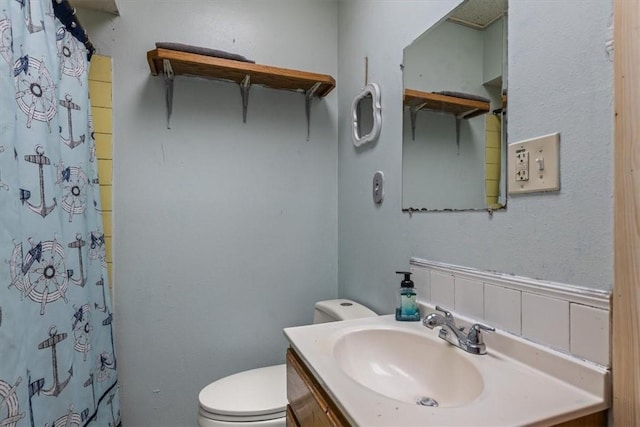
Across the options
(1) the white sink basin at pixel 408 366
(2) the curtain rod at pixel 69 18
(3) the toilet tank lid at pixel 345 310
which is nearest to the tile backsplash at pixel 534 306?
(1) the white sink basin at pixel 408 366

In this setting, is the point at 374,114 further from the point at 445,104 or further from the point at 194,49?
the point at 194,49

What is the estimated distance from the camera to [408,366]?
36.8 inches

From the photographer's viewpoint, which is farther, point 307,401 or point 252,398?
point 252,398

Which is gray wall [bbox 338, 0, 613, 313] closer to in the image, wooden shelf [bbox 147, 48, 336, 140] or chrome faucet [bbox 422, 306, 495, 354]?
chrome faucet [bbox 422, 306, 495, 354]

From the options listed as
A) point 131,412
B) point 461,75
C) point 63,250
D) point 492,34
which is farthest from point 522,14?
point 131,412

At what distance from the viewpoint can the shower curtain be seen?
32.9 inches

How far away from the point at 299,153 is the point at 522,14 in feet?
3.83

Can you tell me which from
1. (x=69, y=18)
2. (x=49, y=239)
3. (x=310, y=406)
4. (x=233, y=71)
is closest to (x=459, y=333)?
(x=310, y=406)

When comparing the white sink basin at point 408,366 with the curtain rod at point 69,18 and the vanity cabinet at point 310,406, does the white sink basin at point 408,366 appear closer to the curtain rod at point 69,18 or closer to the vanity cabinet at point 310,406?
the vanity cabinet at point 310,406

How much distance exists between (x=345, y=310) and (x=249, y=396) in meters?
0.50

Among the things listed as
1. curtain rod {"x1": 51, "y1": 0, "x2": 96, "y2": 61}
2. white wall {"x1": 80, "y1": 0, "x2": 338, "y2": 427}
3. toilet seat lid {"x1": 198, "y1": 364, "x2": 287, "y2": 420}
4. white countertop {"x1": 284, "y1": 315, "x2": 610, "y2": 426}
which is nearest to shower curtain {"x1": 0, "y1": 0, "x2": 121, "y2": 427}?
curtain rod {"x1": 51, "y1": 0, "x2": 96, "y2": 61}

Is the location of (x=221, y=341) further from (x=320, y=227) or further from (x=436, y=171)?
(x=436, y=171)

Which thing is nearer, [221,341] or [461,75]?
[461,75]

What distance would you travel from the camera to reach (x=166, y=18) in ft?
5.16
